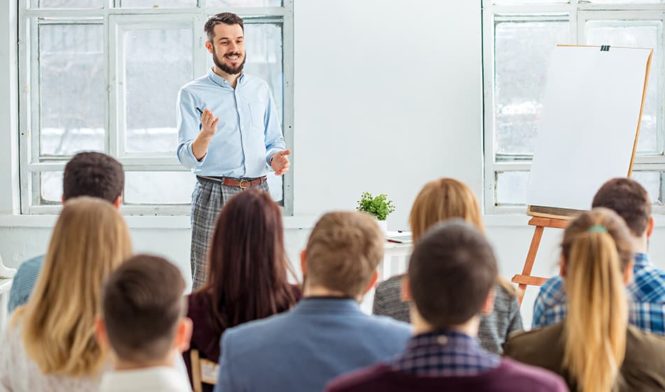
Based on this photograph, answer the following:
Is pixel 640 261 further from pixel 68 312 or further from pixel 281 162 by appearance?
pixel 281 162

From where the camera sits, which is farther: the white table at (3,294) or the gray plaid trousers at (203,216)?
the gray plaid trousers at (203,216)

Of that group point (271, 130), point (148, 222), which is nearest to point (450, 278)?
point (271, 130)

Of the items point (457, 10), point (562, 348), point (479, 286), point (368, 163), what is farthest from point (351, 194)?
point (479, 286)

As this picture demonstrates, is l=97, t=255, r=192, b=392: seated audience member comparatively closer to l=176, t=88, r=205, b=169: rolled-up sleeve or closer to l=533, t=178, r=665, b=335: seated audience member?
l=533, t=178, r=665, b=335: seated audience member

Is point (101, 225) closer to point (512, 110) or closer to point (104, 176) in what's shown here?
point (104, 176)

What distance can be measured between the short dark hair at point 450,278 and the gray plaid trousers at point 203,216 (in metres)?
3.08

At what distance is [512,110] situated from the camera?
17.9 ft

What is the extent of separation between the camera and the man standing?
4547 millimetres

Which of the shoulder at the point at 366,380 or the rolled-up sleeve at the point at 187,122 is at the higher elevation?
the rolled-up sleeve at the point at 187,122

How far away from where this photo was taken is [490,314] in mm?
2492

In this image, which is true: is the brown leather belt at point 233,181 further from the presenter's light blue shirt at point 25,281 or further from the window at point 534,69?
the presenter's light blue shirt at point 25,281

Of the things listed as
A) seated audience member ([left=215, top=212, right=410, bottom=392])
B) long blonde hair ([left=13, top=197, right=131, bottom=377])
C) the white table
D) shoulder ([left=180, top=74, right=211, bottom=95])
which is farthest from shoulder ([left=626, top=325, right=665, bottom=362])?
shoulder ([left=180, top=74, right=211, bottom=95])

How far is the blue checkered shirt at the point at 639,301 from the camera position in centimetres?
231

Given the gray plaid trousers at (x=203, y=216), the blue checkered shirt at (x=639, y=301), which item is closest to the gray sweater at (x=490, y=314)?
the blue checkered shirt at (x=639, y=301)
